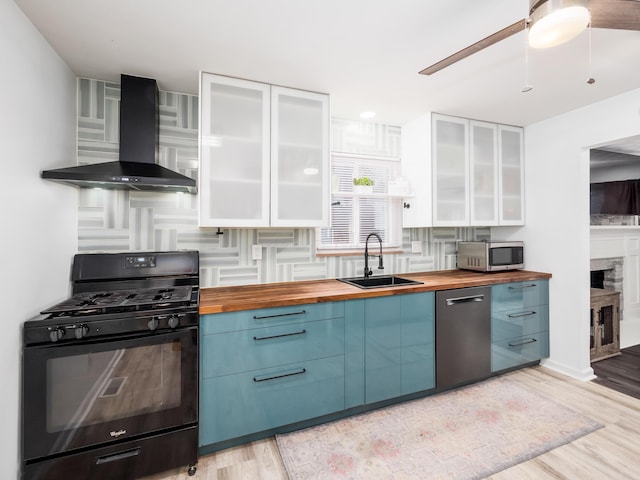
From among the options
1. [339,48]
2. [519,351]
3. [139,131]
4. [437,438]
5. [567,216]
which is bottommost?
[437,438]

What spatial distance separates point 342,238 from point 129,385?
6.57 ft

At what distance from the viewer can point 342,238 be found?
2.99m

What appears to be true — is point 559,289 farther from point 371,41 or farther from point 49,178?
point 49,178

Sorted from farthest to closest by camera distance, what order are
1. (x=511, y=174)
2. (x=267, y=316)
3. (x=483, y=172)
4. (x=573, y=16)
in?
1. (x=511, y=174)
2. (x=483, y=172)
3. (x=267, y=316)
4. (x=573, y=16)

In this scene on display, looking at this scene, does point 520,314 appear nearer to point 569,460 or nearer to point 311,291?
point 569,460

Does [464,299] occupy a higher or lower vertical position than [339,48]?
lower

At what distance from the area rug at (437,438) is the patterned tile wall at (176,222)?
1.21m

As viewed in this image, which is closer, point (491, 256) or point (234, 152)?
point (234, 152)

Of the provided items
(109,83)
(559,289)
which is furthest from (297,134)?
(559,289)

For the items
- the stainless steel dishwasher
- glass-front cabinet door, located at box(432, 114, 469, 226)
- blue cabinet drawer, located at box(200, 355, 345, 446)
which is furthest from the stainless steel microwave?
blue cabinet drawer, located at box(200, 355, 345, 446)

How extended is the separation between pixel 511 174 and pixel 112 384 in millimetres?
3765

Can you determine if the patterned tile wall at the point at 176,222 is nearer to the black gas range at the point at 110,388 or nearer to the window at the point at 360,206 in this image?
the window at the point at 360,206

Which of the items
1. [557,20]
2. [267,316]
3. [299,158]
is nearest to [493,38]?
[557,20]

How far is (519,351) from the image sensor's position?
286 cm
